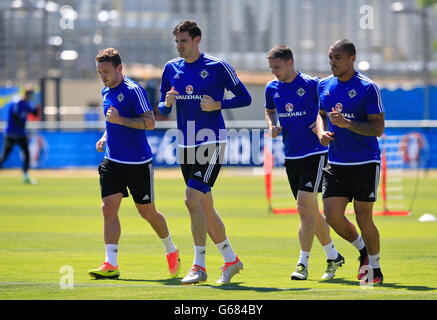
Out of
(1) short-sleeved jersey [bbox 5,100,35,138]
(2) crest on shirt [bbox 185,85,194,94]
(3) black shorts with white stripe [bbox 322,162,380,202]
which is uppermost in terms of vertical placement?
(2) crest on shirt [bbox 185,85,194,94]

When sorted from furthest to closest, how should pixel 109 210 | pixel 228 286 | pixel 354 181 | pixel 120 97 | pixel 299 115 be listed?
pixel 299 115 < pixel 120 97 < pixel 109 210 < pixel 354 181 < pixel 228 286

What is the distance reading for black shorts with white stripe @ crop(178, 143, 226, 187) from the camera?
29.1 ft

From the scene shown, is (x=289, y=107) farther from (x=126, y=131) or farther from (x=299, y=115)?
(x=126, y=131)

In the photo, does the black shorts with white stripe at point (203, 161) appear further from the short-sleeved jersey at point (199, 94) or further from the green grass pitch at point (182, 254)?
the green grass pitch at point (182, 254)

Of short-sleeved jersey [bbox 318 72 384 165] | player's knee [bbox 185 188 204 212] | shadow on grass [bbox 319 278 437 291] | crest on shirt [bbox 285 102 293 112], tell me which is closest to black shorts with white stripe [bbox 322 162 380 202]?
short-sleeved jersey [bbox 318 72 384 165]

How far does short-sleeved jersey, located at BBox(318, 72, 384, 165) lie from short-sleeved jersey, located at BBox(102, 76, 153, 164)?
196 centimetres

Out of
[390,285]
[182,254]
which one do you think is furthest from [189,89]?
[182,254]

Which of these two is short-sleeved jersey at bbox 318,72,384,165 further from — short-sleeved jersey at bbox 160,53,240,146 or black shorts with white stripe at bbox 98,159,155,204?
black shorts with white stripe at bbox 98,159,155,204

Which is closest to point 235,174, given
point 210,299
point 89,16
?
point 89,16

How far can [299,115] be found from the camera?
962 cm

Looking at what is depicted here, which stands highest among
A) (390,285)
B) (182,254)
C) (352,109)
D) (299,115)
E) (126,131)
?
(352,109)

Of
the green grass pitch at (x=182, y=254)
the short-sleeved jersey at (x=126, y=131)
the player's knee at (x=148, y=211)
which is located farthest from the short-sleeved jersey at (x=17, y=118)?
the player's knee at (x=148, y=211)

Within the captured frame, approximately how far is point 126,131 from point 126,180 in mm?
523

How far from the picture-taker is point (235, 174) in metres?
28.9
